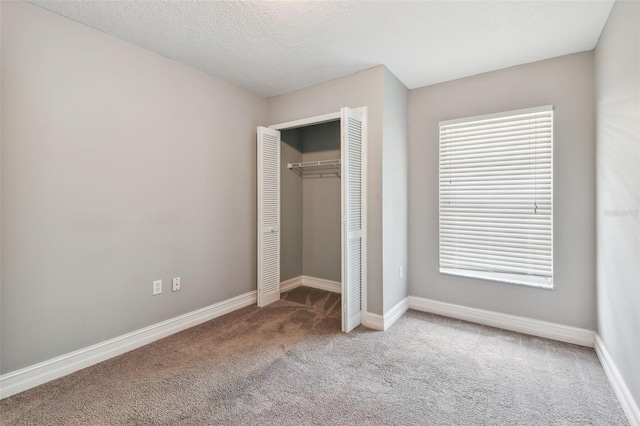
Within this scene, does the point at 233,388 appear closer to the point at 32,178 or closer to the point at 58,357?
the point at 58,357

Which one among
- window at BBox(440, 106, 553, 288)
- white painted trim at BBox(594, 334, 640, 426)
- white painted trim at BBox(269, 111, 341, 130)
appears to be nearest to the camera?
white painted trim at BBox(594, 334, 640, 426)

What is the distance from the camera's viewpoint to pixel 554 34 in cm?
228

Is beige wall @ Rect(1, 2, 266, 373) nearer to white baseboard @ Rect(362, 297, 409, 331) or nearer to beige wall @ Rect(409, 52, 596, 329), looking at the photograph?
white baseboard @ Rect(362, 297, 409, 331)

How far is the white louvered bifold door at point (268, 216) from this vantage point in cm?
339

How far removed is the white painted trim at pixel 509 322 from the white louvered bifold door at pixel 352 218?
0.90 metres

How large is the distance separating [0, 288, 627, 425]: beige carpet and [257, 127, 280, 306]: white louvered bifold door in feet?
2.42

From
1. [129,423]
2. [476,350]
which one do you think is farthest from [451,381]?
[129,423]

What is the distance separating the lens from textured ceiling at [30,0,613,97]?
1.99 meters

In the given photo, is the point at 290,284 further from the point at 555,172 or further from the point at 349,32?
the point at 555,172

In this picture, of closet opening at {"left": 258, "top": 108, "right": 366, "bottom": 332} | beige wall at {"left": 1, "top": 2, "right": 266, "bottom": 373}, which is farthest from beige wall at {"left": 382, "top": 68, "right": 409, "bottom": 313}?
beige wall at {"left": 1, "top": 2, "right": 266, "bottom": 373}

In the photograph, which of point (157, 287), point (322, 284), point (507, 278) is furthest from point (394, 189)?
point (157, 287)

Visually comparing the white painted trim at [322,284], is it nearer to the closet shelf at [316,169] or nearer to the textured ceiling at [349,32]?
the closet shelf at [316,169]

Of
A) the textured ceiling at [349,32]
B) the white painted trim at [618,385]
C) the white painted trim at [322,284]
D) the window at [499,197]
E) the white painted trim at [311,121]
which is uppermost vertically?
the textured ceiling at [349,32]

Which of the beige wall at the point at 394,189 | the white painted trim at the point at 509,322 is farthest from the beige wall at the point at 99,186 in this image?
the white painted trim at the point at 509,322
